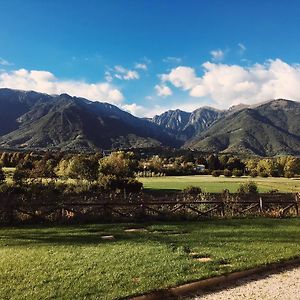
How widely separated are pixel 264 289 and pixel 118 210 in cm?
1316

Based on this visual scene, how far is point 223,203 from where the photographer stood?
23891 mm

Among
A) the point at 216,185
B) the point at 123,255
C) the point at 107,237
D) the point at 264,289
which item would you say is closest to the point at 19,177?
the point at 107,237

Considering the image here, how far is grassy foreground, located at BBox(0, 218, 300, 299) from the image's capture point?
978 centimetres

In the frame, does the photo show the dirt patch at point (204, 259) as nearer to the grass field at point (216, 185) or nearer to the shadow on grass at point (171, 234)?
the shadow on grass at point (171, 234)

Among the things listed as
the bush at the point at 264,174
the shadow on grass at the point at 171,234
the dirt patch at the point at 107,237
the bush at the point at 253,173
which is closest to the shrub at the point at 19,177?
the shadow on grass at the point at 171,234

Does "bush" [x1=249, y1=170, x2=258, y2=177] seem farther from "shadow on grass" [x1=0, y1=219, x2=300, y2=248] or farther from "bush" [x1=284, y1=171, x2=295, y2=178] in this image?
"shadow on grass" [x1=0, y1=219, x2=300, y2=248]

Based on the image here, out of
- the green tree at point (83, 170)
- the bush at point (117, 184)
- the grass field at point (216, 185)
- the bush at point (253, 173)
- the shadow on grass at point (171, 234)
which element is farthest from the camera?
the bush at point (253, 173)

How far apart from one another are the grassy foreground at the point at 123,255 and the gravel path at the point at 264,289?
28.9 inches

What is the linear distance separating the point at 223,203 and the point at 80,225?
29.7 feet

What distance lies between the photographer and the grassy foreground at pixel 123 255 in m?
9.78

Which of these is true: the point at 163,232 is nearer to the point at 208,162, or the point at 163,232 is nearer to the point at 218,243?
the point at 218,243

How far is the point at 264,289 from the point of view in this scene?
10.2 m

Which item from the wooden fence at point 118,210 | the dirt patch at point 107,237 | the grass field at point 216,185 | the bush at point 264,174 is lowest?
the grass field at point 216,185

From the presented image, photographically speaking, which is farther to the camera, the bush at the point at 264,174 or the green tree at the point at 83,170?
the bush at the point at 264,174
